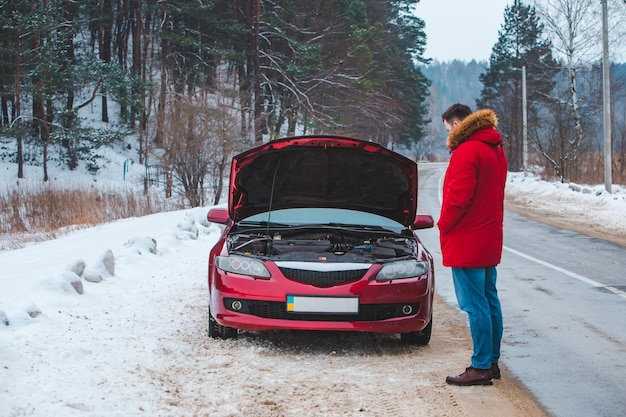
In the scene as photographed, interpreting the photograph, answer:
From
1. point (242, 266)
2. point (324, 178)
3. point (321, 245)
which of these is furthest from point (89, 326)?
point (324, 178)

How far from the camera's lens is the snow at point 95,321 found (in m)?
3.98

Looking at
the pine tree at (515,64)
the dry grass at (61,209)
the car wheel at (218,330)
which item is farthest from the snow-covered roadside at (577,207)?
the pine tree at (515,64)

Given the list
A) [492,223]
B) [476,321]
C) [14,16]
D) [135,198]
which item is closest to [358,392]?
[476,321]

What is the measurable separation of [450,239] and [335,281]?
3.41 feet

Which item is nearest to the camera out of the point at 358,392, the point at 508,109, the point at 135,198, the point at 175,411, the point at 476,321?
the point at 175,411

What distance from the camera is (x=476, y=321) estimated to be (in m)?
4.62

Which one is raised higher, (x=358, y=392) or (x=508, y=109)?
(x=508, y=109)

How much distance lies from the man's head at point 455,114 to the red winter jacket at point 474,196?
0.13 m

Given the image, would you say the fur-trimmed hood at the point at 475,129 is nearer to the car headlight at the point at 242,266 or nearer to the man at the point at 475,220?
the man at the point at 475,220

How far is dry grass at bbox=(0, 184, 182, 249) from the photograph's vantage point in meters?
18.1

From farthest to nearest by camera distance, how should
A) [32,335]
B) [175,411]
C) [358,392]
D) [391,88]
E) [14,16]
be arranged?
1. [391,88]
2. [14,16]
3. [32,335]
4. [358,392]
5. [175,411]

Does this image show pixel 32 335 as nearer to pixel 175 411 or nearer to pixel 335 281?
pixel 175 411

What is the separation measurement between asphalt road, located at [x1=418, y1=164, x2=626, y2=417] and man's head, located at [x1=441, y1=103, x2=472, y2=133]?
71.0 inches

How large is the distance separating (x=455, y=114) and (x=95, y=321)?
11.3ft
